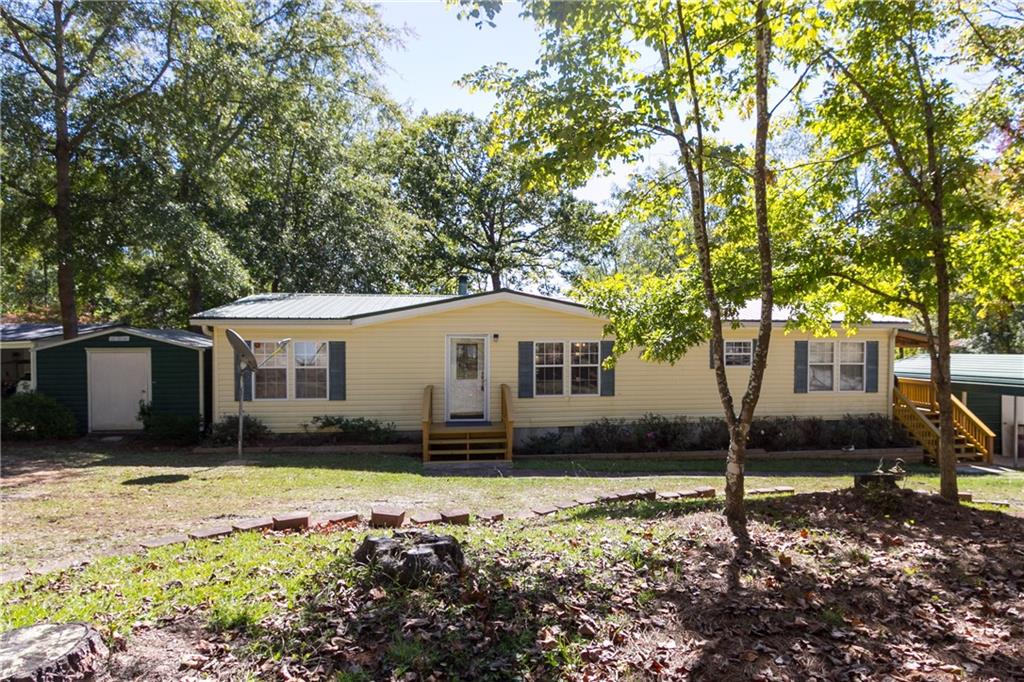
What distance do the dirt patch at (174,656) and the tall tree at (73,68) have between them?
15.4 meters

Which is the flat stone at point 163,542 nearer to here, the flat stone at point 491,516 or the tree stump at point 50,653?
the tree stump at point 50,653

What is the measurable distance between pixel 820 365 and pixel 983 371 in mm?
5277

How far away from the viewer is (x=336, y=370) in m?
13.5

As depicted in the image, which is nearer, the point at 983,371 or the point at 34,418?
the point at 34,418

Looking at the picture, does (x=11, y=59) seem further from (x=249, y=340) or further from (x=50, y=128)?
(x=249, y=340)

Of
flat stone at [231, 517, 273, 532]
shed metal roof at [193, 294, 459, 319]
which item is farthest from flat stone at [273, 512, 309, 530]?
shed metal roof at [193, 294, 459, 319]

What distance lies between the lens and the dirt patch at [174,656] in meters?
3.12

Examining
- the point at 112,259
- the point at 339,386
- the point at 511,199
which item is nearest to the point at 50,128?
the point at 112,259

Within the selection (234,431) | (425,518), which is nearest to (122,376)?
(234,431)

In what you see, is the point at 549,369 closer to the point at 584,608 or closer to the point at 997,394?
the point at 584,608

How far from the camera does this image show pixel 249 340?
13234 mm

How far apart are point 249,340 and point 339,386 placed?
2100 millimetres

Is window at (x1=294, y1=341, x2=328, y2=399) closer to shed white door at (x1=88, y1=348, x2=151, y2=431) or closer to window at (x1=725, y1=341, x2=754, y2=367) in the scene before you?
shed white door at (x1=88, y1=348, x2=151, y2=431)

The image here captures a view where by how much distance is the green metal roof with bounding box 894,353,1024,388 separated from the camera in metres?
15.5
